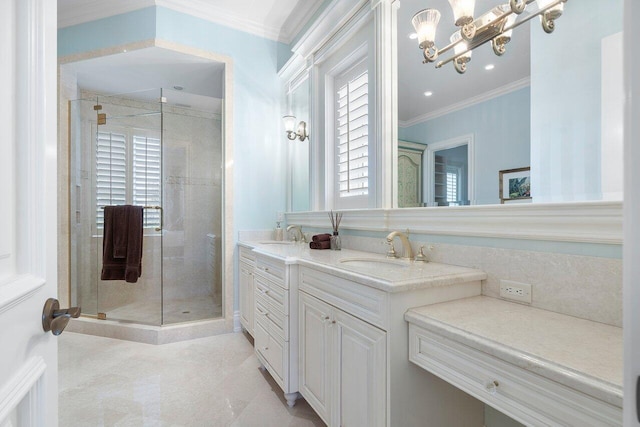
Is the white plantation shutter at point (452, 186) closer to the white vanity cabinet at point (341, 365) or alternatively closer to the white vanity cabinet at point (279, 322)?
the white vanity cabinet at point (341, 365)

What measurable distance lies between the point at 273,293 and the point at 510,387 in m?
1.40

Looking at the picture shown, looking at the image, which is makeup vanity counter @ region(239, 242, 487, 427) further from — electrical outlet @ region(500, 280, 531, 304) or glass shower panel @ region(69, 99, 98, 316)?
glass shower panel @ region(69, 99, 98, 316)

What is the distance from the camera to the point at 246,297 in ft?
9.16

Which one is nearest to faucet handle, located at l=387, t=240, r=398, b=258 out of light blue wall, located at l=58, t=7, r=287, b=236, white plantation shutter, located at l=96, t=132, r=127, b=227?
light blue wall, located at l=58, t=7, r=287, b=236

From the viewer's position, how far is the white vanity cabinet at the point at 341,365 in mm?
1148

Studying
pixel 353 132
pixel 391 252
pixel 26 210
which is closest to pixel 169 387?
pixel 391 252

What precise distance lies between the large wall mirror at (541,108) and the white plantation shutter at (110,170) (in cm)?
316

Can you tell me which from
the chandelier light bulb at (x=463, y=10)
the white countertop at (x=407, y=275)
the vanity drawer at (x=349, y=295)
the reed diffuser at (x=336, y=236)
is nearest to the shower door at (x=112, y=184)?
the reed diffuser at (x=336, y=236)

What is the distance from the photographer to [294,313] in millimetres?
1755

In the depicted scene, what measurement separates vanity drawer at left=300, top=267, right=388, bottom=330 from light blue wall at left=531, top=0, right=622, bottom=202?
726 millimetres

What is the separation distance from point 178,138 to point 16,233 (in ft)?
10.7

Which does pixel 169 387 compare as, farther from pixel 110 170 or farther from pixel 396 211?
pixel 110 170

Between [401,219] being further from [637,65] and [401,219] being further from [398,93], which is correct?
[637,65]

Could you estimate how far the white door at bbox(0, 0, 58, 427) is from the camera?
19.8 inches
